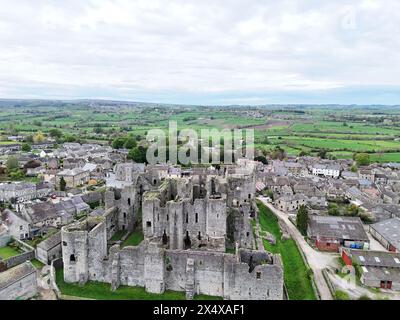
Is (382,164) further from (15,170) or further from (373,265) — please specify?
(15,170)

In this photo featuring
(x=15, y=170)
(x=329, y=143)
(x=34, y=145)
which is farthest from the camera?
(x=329, y=143)

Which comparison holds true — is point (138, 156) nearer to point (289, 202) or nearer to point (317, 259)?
point (289, 202)

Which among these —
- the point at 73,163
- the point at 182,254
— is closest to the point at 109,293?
the point at 182,254

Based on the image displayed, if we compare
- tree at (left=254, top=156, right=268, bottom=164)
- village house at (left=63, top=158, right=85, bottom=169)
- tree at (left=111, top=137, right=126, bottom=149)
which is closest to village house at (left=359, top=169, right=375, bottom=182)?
tree at (left=254, top=156, right=268, bottom=164)

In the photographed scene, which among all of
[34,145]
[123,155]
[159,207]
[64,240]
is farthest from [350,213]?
[34,145]

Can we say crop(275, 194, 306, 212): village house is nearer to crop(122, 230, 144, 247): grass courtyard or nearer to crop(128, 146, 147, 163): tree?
crop(122, 230, 144, 247): grass courtyard
